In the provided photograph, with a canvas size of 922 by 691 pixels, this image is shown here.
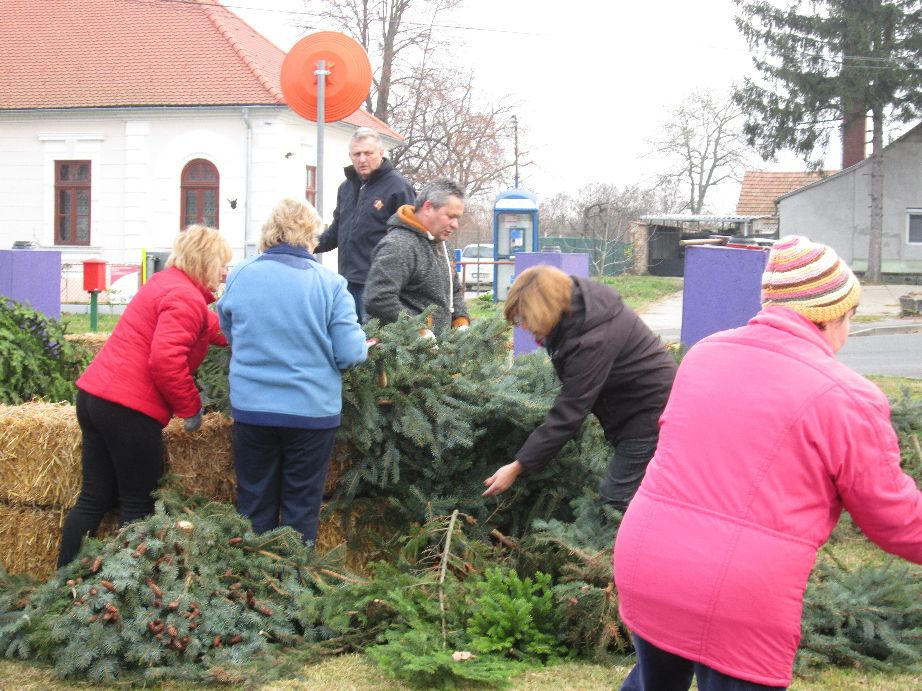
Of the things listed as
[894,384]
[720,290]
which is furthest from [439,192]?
[894,384]

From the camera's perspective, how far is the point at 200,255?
4.62 m

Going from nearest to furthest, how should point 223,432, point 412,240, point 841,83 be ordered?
1. point 223,432
2. point 412,240
3. point 841,83

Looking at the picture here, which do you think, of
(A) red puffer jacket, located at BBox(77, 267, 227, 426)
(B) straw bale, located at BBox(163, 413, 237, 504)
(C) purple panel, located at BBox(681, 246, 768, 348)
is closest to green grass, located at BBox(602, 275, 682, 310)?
(C) purple panel, located at BBox(681, 246, 768, 348)

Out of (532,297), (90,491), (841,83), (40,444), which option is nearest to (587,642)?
(532,297)

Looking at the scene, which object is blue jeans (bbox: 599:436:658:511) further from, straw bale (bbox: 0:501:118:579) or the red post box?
the red post box

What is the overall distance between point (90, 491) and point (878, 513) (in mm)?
3386

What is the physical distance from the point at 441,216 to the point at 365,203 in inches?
37.9

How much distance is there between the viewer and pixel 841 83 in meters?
33.3

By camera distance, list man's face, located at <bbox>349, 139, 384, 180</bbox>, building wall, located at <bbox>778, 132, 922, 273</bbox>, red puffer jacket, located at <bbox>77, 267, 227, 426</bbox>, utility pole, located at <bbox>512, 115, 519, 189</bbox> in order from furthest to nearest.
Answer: utility pole, located at <bbox>512, 115, 519, 189</bbox>, building wall, located at <bbox>778, 132, 922, 273</bbox>, man's face, located at <bbox>349, 139, 384, 180</bbox>, red puffer jacket, located at <bbox>77, 267, 227, 426</bbox>

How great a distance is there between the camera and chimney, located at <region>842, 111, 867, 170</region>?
114 feet

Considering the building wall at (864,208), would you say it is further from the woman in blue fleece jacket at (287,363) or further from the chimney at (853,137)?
the woman in blue fleece jacket at (287,363)

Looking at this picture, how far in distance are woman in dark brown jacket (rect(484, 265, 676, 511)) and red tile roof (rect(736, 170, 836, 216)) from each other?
152ft

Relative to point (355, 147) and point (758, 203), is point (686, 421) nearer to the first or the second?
point (355, 147)

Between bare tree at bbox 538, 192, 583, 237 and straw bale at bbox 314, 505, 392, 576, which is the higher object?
bare tree at bbox 538, 192, 583, 237
